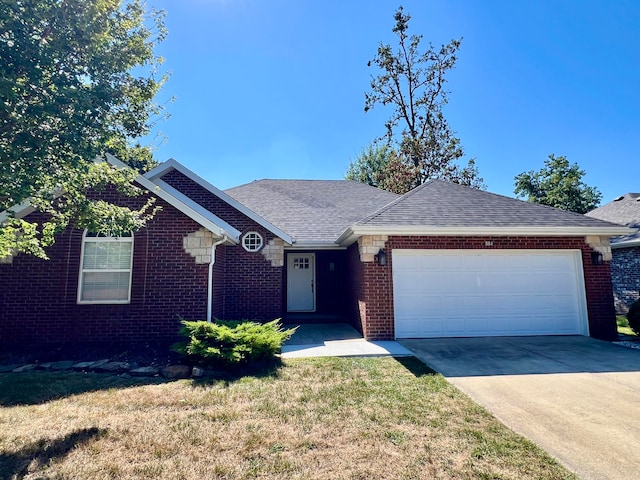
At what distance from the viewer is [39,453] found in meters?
3.31

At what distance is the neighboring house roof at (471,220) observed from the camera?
840 centimetres

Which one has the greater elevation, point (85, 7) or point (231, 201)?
point (85, 7)

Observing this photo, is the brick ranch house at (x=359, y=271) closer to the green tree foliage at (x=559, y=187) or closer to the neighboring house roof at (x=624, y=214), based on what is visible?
the neighboring house roof at (x=624, y=214)

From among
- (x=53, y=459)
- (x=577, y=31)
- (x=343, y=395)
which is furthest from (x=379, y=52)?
(x=53, y=459)

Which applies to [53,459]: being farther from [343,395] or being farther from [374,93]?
[374,93]

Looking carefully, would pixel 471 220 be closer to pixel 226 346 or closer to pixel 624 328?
pixel 226 346

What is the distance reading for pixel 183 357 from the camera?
652 cm

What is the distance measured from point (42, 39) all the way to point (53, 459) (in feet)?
15.7

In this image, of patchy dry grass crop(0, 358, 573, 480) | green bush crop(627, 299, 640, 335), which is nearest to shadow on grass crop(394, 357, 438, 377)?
patchy dry grass crop(0, 358, 573, 480)

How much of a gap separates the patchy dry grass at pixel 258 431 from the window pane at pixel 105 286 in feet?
7.12

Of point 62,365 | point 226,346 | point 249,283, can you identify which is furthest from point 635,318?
point 62,365

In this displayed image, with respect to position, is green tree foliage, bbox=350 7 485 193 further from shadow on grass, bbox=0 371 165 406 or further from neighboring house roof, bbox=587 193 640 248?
shadow on grass, bbox=0 371 165 406

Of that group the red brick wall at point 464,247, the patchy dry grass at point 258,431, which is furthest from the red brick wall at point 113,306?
the red brick wall at point 464,247

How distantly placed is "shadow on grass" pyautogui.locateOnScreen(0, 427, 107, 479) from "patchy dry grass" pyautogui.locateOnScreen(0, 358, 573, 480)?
12 mm
